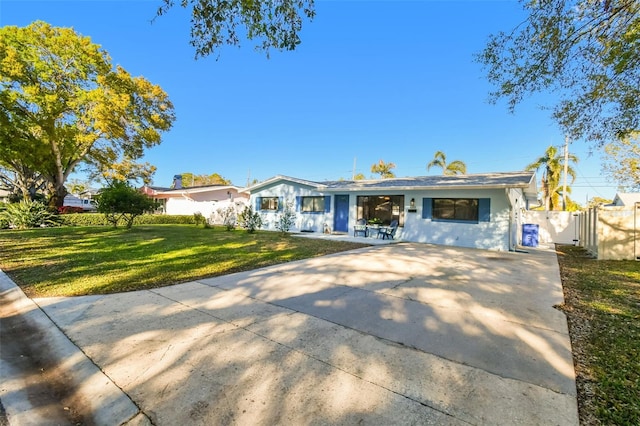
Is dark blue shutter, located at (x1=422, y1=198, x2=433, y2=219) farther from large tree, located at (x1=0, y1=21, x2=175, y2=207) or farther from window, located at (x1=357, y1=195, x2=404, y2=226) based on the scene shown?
large tree, located at (x1=0, y1=21, x2=175, y2=207)

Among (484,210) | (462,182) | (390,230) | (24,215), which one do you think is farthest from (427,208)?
(24,215)

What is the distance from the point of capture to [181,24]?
14.9ft

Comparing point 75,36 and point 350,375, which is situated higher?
point 75,36

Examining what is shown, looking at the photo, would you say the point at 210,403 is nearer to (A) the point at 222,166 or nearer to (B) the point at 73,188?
(A) the point at 222,166

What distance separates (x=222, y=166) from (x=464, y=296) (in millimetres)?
44729

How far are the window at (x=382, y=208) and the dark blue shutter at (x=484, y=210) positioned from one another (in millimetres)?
3298

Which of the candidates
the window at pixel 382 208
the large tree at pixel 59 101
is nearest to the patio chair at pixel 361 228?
the window at pixel 382 208

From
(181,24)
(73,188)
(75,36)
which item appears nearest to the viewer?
(181,24)

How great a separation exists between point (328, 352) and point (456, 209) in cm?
1110

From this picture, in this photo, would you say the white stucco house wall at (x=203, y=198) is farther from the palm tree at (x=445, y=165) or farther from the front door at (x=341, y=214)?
the palm tree at (x=445, y=165)

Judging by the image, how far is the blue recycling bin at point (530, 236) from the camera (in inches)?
546

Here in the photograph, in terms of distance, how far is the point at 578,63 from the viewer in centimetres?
598

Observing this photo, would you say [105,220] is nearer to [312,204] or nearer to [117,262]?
[312,204]

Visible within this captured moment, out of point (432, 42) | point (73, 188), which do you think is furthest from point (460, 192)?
point (73, 188)
